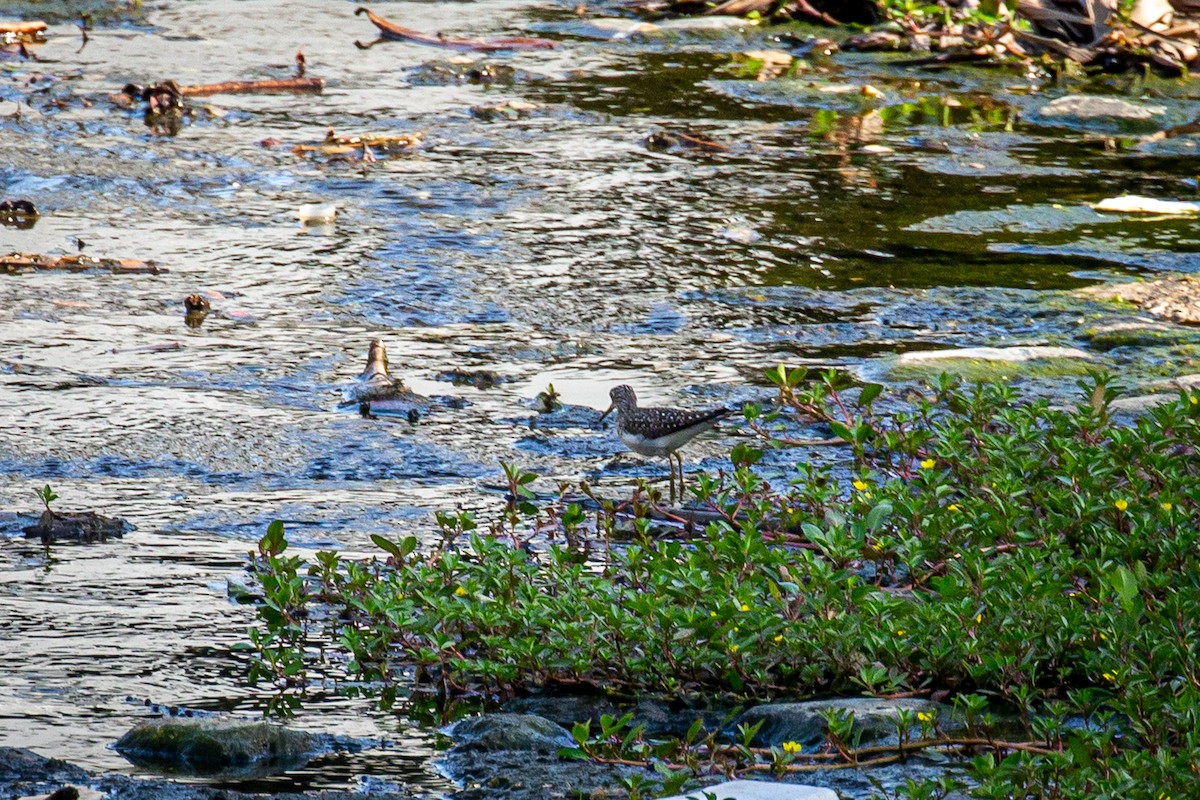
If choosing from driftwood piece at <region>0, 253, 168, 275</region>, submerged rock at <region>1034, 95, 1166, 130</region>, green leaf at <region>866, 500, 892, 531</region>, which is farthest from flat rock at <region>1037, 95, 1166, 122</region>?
green leaf at <region>866, 500, 892, 531</region>

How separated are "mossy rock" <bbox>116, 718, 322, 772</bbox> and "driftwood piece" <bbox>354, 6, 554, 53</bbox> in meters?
11.3

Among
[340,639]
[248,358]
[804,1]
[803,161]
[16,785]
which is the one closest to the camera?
[16,785]

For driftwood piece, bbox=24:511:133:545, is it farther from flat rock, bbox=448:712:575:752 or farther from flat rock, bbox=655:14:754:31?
flat rock, bbox=655:14:754:31

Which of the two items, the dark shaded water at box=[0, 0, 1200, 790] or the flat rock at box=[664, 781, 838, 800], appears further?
the dark shaded water at box=[0, 0, 1200, 790]

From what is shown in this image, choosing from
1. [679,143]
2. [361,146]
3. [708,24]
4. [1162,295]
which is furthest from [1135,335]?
[708,24]

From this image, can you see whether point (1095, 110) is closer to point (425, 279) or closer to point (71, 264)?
point (425, 279)

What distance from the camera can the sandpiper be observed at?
547 centimetres

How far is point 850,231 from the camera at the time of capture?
9070mm

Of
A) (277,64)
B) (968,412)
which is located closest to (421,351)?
(968,412)

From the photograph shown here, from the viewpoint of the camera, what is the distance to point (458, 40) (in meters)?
14.7

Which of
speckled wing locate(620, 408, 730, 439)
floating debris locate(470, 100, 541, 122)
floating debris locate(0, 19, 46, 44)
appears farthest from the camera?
floating debris locate(0, 19, 46, 44)

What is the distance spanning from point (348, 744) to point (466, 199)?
19.9ft

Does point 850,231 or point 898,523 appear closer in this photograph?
point 898,523

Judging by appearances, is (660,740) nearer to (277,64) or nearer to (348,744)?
(348,744)
